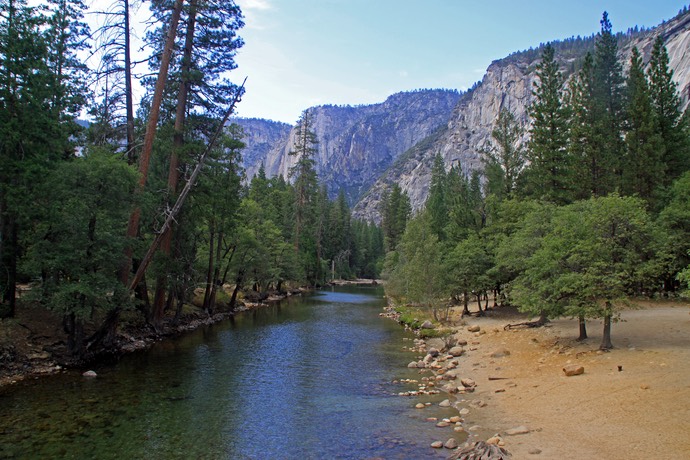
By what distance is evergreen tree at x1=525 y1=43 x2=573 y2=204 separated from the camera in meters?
32.0

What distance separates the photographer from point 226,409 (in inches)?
492

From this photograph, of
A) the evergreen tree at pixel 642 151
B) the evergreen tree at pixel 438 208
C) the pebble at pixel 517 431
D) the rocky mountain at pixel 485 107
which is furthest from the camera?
the rocky mountain at pixel 485 107

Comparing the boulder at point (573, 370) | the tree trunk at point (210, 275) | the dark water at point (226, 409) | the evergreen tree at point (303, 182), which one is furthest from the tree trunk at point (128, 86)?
the evergreen tree at point (303, 182)

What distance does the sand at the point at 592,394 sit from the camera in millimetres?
8195

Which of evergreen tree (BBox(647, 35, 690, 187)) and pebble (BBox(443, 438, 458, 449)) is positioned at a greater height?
evergreen tree (BBox(647, 35, 690, 187))

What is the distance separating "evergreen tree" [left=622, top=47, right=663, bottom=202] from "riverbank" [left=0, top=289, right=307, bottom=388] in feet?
106

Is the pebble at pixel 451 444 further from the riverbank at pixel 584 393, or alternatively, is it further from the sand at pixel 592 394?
the sand at pixel 592 394

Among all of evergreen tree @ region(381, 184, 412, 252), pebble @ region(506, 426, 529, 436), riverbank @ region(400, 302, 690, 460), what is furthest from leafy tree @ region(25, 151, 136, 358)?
evergreen tree @ region(381, 184, 412, 252)

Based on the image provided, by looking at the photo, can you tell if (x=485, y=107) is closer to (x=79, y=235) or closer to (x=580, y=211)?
(x=580, y=211)

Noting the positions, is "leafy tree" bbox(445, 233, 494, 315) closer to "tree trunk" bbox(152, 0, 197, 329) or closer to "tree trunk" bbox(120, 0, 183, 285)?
"tree trunk" bbox(152, 0, 197, 329)

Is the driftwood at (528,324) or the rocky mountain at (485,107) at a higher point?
the rocky mountain at (485,107)

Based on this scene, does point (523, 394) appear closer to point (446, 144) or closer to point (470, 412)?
point (470, 412)

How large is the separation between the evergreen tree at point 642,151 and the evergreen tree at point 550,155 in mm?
3851

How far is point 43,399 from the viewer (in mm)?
12367
